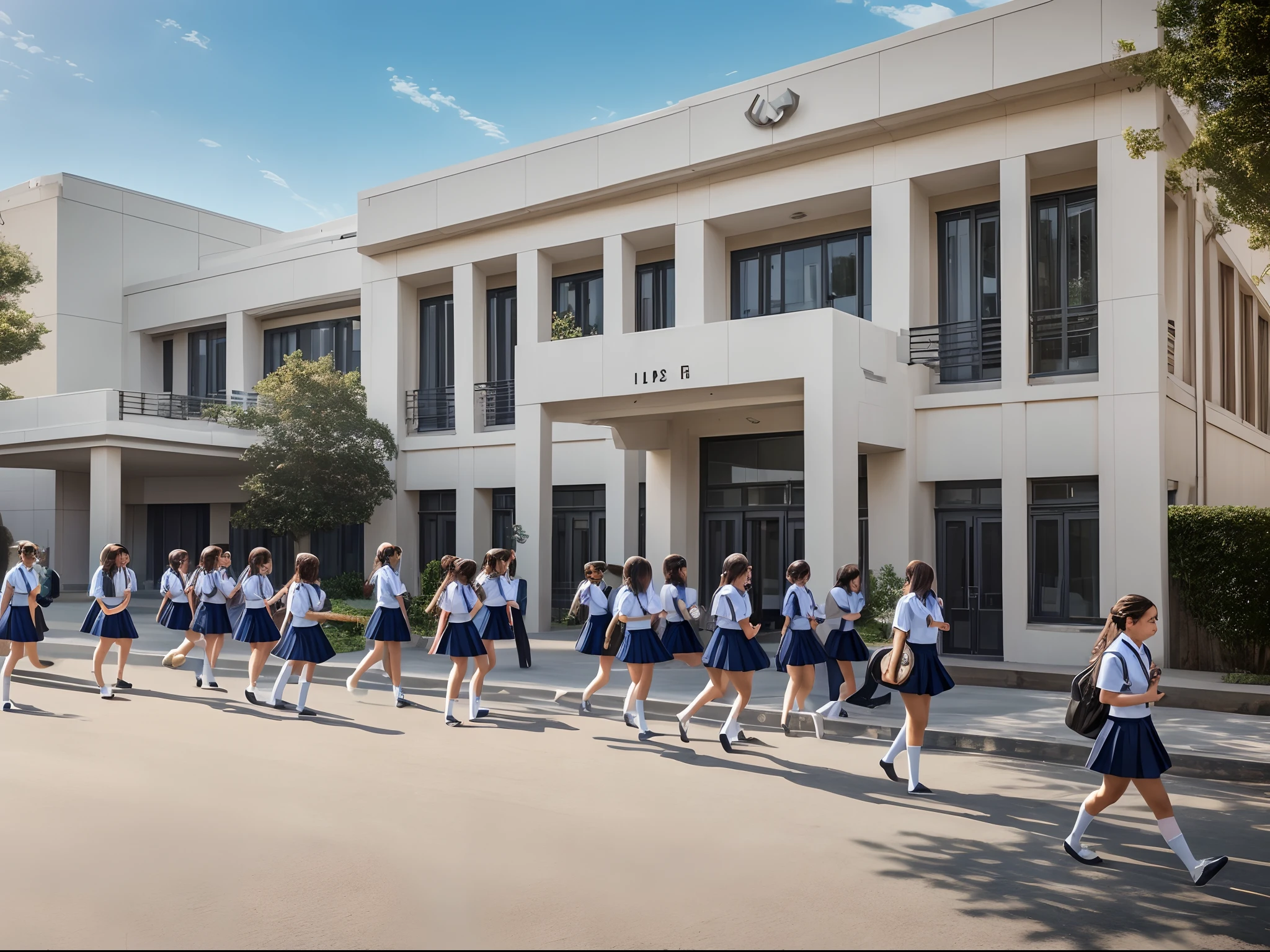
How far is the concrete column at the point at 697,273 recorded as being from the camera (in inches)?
848

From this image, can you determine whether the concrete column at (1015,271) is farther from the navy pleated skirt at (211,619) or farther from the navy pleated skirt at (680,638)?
the navy pleated skirt at (211,619)

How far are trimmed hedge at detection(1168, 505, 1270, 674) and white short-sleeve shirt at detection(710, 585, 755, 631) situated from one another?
8546 mm

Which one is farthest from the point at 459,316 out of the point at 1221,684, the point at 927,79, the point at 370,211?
the point at 1221,684

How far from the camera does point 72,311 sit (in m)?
33.9

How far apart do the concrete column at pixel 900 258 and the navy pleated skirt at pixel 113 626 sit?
12.4m

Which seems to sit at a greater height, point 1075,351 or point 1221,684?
point 1075,351

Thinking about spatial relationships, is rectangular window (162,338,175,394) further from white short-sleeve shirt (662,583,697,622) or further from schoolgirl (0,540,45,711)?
white short-sleeve shirt (662,583,697,622)

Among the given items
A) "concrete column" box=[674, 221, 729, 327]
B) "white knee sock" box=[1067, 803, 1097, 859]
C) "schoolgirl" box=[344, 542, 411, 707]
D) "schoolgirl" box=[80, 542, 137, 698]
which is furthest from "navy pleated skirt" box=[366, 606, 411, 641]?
"concrete column" box=[674, 221, 729, 327]

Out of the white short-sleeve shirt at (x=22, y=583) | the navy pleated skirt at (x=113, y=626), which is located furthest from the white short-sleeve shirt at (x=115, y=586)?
the white short-sleeve shirt at (x=22, y=583)

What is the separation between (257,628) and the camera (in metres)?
13.0

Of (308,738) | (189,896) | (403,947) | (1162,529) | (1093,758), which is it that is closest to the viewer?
(403,947)

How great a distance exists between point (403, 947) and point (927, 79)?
1674cm

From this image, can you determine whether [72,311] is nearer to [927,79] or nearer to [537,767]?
[927,79]

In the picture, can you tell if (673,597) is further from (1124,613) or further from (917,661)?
(1124,613)
